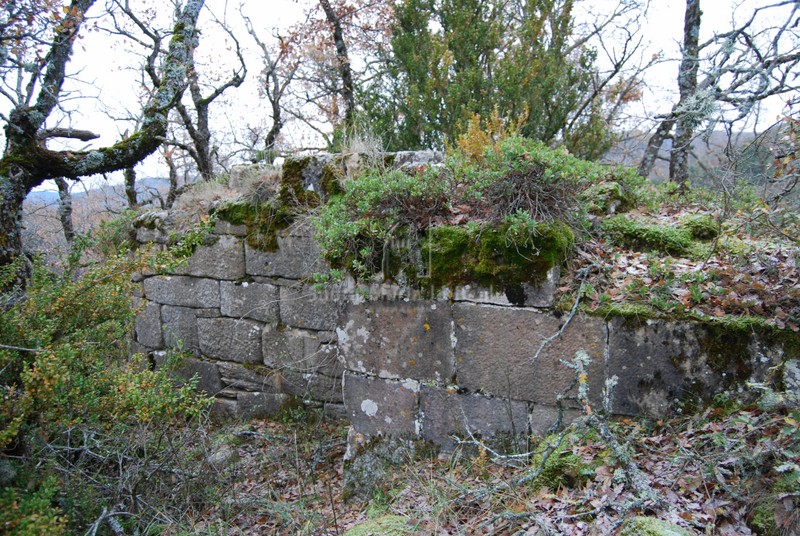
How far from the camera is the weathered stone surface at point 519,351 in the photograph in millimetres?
2906

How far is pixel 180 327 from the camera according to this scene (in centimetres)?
562

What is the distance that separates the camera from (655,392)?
2.77m

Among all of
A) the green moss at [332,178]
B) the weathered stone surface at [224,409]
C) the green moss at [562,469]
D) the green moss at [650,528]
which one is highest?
the green moss at [332,178]

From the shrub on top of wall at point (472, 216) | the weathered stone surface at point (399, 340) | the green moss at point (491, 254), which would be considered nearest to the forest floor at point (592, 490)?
the weathered stone surface at point (399, 340)

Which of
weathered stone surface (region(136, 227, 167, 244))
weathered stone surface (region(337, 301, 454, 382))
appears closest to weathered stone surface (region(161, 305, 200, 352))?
weathered stone surface (region(136, 227, 167, 244))

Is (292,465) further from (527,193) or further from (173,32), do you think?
(173,32)

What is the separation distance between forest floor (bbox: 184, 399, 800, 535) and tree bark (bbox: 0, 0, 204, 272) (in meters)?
3.13

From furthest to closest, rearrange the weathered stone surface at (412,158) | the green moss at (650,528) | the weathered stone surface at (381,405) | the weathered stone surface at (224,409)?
the weathered stone surface at (224,409), the weathered stone surface at (412,158), the weathered stone surface at (381,405), the green moss at (650,528)

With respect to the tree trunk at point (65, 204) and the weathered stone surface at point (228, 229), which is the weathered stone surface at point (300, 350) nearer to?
the weathered stone surface at point (228, 229)

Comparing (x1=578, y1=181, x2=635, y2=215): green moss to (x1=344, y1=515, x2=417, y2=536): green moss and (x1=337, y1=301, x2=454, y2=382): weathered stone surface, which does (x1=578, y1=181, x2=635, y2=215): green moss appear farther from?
(x1=344, y1=515, x2=417, y2=536): green moss

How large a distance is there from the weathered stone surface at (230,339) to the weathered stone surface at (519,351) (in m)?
2.68

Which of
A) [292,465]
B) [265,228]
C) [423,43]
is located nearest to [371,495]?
[292,465]

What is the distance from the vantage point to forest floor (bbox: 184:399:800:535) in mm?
2033

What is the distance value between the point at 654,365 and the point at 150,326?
206 inches
